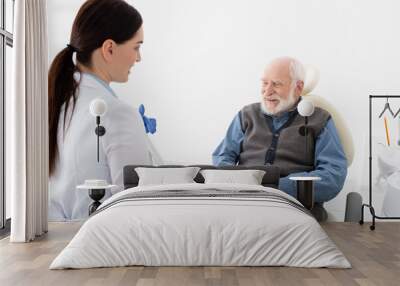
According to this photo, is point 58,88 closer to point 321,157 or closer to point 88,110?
point 88,110

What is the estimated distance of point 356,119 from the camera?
686 cm

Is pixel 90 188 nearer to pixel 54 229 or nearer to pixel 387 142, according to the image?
pixel 54 229

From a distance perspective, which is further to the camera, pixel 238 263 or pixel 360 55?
pixel 360 55

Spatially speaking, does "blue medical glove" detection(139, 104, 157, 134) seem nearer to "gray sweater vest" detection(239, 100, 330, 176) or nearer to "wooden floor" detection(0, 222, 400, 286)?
"gray sweater vest" detection(239, 100, 330, 176)

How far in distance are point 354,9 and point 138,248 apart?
13.1 ft

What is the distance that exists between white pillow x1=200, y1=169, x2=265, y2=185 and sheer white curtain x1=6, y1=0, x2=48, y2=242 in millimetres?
1708

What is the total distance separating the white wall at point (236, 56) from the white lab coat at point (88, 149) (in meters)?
0.21

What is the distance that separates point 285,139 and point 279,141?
0.07 meters

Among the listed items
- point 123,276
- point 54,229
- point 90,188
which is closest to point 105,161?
point 90,188

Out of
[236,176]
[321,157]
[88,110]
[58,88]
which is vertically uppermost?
[58,88]

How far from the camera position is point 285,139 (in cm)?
673

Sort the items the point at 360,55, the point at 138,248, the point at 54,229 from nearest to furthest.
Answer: the point at 138,248, the point at 54,229, the point at 360,55

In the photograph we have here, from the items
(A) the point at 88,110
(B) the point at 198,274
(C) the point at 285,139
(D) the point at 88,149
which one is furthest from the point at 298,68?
→ (B) the point at 198,274

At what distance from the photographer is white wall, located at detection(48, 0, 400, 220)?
Answer: 6.83 meters
